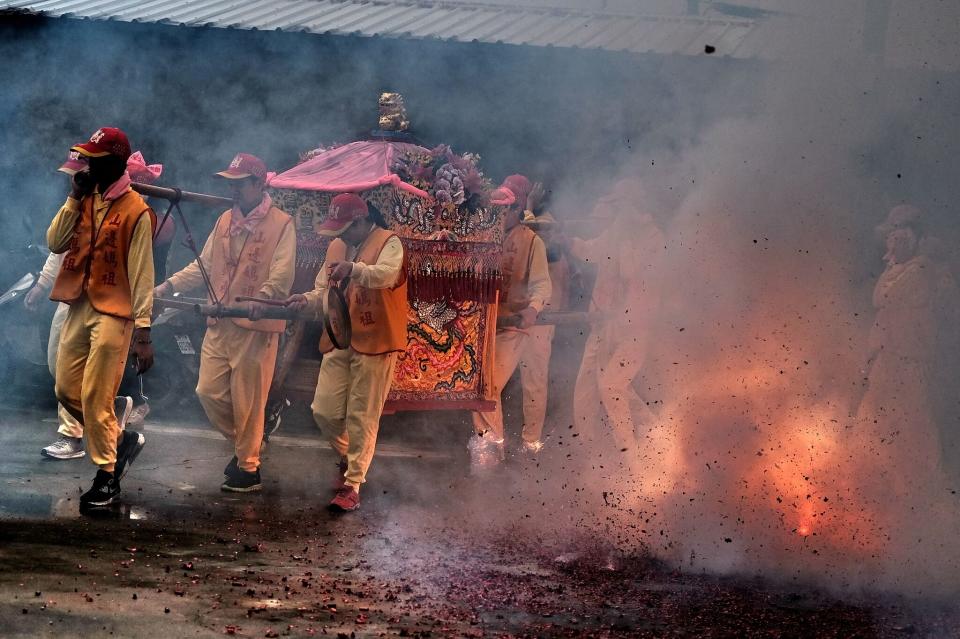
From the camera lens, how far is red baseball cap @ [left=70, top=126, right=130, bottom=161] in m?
7.11

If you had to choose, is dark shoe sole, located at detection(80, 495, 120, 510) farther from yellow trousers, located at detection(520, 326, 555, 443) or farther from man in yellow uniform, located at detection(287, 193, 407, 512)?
yellow trousers, located at detection(520, 326, 555, 443)

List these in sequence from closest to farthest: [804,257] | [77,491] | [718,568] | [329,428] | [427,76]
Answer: [718,568] < [77,491] < [329,428] < [804,257] < [427,76]

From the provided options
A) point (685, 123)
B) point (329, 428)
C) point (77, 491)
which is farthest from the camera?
point (685, 123)

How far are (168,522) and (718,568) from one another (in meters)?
2.93

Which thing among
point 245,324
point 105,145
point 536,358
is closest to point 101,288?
point 105,145

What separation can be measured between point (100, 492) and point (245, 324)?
1523 millimetres

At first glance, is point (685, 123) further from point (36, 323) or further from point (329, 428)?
point (36, 323)

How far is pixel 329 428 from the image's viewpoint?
837 centimetres

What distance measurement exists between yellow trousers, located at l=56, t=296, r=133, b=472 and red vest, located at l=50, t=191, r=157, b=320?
0.07m

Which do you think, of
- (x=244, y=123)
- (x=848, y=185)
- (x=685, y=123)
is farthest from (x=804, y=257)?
(x=244, y=123)

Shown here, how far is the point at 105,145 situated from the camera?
7152 mm

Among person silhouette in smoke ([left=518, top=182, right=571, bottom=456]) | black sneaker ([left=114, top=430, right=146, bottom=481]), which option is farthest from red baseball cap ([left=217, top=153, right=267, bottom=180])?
person silhouette in smoke ([left=518, top=182, right=571, bottom=456])

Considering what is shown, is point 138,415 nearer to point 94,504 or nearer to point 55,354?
point 55,354

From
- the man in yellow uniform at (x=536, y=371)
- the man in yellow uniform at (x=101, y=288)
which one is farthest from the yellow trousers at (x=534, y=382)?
the man in yellow uniform at (x=101, y=288)
